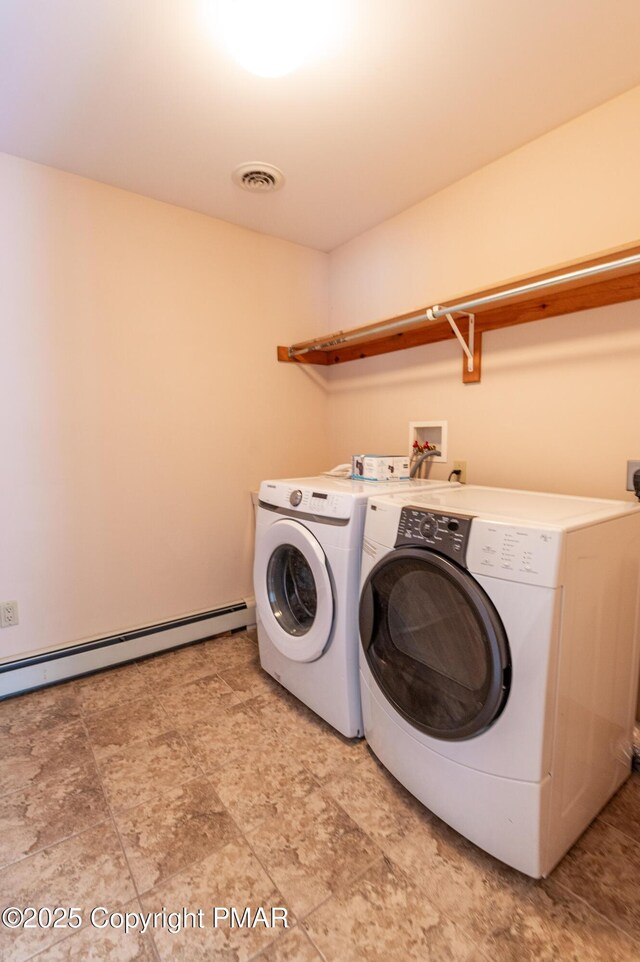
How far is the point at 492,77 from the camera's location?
4.79 ft

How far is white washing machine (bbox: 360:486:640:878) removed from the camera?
3.32 feet

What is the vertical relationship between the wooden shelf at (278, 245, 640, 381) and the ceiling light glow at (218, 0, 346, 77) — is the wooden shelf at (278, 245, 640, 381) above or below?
below

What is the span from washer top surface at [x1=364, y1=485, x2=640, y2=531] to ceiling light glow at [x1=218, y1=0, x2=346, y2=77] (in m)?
1.34

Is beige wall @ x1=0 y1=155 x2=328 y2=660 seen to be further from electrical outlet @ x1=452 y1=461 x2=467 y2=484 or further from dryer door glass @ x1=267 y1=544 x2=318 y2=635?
electrical outlet @ x1=452 y1=461 x2=467 y2=484

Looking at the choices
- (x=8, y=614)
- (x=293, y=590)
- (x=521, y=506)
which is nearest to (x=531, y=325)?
(x=521, y=506)

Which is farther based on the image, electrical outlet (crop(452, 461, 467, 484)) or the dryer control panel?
electrical outlet (crop(452, 461, 467, 484))

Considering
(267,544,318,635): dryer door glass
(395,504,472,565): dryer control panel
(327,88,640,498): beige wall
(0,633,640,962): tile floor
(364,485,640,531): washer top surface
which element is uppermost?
(327,88,640,498): beige wall

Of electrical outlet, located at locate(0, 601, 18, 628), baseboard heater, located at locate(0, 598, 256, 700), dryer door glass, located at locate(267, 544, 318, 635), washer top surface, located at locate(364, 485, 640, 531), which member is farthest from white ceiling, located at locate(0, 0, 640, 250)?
baseboard heater, located at locate(0, 598, 256, 700)

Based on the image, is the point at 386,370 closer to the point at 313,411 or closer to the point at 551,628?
the point at 313,411

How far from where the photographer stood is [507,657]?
3.37 ft

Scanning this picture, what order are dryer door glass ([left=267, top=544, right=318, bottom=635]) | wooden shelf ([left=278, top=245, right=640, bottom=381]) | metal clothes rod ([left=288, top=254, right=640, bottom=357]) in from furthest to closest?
dryer door glass ([left=267, top=544, right=318, bottom=635]) → wooden shelf ([left=278, top=245, right=640, bottom=381]) → metal clothes rod ([left=288, top=254, right=640, bottom=357])

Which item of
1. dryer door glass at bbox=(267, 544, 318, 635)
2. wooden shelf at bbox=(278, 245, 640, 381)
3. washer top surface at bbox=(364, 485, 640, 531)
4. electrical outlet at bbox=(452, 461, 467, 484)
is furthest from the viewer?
electrical outlet at bbox=(452, 461, 467, 484)

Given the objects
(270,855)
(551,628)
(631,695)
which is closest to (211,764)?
(270,855)

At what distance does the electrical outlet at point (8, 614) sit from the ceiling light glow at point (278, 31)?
7.09 feet
